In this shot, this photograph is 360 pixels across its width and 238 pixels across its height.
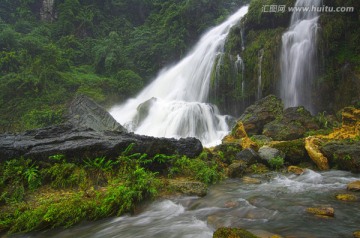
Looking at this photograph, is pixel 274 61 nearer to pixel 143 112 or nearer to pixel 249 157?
pixel 143 112

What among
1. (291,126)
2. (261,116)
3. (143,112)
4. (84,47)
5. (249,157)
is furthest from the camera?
(84,47)

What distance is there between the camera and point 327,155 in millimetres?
8719

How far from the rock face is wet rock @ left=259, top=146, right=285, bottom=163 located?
6.72 ft

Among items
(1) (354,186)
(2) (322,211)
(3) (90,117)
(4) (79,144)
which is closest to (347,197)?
(1) (354,186)

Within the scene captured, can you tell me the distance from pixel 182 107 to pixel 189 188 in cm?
1190

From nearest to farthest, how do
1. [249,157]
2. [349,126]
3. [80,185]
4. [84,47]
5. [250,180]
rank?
[80,185] < [250,180] < [249,157] < [349,126] < [84,47]

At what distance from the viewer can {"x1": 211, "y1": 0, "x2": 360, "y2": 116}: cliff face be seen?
16.2 m

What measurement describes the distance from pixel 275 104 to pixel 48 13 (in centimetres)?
3577

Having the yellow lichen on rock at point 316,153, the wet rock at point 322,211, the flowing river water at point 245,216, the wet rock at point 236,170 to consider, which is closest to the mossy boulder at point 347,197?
the flowing river water at point 245,216

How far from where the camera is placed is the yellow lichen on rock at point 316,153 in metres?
8.52

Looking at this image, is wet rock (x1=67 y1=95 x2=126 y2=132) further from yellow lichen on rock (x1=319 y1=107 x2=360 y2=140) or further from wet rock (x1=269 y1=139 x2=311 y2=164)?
yellow lichen on rock (x1=319 y1=107 x2=360 y2=140)

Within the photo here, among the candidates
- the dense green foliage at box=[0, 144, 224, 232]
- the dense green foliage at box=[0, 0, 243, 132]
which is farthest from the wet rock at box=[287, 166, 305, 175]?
the dense green foliage at box=[0, 0, 243, 132]

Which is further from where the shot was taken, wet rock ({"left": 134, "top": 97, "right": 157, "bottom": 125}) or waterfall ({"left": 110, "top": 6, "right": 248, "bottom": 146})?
wet rock ({"left": 134, "top": 97, "right": 157, "bottom": 125})

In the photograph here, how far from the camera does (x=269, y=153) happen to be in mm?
9172
